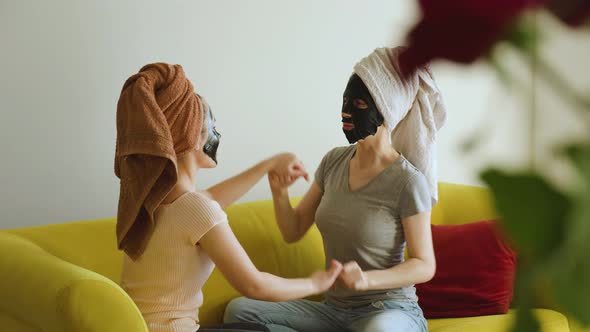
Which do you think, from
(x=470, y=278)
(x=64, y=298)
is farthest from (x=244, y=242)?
(x=64, y=298)

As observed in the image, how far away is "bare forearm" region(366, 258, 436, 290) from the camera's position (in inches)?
95.8

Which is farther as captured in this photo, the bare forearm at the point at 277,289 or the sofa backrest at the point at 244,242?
the sofa backrest at the point at 244,242

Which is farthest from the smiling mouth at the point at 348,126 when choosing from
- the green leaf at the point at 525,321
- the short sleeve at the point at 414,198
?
the green leaf at the point at 525,321

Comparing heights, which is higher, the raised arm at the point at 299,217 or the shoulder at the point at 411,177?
the shoulder at the point at 411,177

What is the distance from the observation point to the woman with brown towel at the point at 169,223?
208 centimetres

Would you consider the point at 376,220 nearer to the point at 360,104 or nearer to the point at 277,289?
the point at 360,104

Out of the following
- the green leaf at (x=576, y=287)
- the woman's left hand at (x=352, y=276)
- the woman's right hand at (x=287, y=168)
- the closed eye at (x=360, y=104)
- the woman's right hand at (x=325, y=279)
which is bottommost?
the woman's left hand at (x=352, y=276)

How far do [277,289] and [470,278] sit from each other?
46.1 inches

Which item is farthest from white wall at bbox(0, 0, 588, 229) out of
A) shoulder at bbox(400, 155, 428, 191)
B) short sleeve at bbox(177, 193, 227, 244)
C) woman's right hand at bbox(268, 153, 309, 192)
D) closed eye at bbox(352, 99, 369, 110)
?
short sleeve at bbox(177, 193, 227, 244)

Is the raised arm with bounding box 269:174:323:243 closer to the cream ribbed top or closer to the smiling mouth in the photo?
the smiling mouth

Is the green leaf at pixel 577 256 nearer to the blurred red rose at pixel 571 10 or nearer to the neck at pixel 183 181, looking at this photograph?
the blurred red rose at pixel 571 10

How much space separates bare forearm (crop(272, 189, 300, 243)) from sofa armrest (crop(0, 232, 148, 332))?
83 cm

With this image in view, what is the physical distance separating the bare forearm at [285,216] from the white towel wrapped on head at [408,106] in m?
0.42

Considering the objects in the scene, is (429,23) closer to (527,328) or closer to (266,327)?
(527,328)
